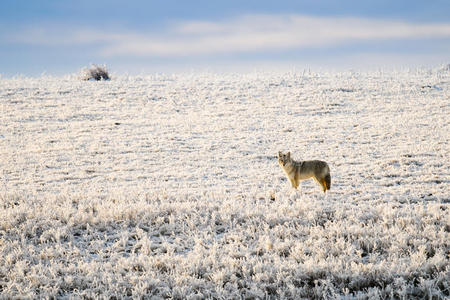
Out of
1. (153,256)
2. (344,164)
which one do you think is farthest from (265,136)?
(153,256)

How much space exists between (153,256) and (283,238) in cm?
242

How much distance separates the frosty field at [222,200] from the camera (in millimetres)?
5301

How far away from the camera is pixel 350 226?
23.7ft

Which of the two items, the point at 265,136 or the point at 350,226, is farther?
the point at 265,136

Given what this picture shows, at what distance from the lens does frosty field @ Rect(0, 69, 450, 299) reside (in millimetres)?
5301

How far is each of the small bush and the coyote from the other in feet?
121

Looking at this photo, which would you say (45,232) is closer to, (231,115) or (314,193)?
(314,193)

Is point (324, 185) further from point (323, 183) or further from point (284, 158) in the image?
point (284, 158)

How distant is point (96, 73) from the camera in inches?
1684

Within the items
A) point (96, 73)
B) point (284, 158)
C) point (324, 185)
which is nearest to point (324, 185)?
point (324, 185)

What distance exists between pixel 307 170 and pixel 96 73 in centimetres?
3766

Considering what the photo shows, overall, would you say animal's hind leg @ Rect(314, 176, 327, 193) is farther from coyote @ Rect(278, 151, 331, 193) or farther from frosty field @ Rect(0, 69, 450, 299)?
frosty field @ Rect(0, 69, 450, 299)

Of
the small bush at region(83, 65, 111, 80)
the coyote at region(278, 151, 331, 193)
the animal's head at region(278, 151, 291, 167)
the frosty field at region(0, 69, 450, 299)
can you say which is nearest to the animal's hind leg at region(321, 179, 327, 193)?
the coyote at region(278, 151, 331, 193)

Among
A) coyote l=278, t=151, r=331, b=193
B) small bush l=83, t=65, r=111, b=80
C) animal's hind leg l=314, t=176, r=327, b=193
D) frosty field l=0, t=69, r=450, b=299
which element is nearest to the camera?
frosty field l=0, t=69, r=450, b=299
